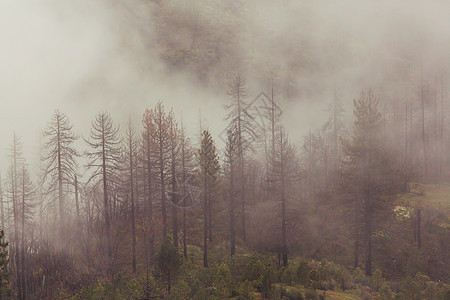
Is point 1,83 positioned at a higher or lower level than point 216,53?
lower

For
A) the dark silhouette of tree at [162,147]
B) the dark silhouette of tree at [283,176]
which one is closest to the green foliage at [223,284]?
the dark silhouette of tree at [283,176]

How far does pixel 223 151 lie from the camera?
137 ft

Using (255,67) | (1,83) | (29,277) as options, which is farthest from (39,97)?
(29,277)

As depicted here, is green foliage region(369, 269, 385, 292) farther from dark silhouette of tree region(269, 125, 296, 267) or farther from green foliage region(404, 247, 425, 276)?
dark silhouette of tree region(269, 125, 296, 267)

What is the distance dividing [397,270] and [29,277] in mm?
28689

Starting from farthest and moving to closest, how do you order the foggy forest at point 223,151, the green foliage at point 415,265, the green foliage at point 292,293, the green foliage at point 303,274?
the green foliage at point 415,265
the foggy forest at point 223,151
the green foliage at point 303,274
the green foliage at point 292,293

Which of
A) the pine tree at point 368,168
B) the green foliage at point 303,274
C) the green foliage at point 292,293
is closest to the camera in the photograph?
the green foliage at point 292,293

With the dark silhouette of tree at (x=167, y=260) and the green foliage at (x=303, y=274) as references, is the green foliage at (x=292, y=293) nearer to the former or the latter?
the green foliage at (x=303, y=274)

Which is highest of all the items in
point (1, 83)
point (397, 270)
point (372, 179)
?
point (1, 83)


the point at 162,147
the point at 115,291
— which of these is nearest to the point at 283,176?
the point at 162,147

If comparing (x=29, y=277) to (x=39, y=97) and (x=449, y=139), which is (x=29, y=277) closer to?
(x=449, y=139)

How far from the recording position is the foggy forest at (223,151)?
1844cm

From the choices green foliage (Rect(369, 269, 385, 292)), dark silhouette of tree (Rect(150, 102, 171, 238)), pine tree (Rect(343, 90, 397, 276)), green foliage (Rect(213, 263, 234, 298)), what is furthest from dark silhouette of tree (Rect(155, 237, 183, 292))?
pine tree (Rect(343, 90, 397, 276))

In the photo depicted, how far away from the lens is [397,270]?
2536 cm
